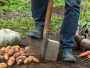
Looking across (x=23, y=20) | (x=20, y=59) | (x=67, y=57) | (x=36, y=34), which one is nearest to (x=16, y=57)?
(x=20, y=59)

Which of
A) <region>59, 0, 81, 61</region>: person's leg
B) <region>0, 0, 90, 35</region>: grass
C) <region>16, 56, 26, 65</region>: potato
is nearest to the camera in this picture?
<region>16, 56, 26, 65</region>: potato

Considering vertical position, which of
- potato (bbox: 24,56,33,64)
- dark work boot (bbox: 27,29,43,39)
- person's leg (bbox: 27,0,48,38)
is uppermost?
person's leg (bbox: 27,0,48,38)

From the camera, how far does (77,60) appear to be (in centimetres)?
187

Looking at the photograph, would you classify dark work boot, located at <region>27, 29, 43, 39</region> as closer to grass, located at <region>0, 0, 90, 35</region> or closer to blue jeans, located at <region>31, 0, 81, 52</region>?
blue jeans, located at <region>31, 0, 81, 52</region>

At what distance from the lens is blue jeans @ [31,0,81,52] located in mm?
1720

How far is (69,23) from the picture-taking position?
5.88 ft

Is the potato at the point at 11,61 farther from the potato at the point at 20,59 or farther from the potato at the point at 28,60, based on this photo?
the potato at the point at 28,60

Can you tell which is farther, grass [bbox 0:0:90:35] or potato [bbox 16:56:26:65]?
grass [bbox 0:0:90:35]

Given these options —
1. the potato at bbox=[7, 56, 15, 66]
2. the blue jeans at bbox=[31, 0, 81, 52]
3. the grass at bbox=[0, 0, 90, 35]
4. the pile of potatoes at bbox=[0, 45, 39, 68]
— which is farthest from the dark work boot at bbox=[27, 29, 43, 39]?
the grass at bbox=[0, 0, 90, 35]

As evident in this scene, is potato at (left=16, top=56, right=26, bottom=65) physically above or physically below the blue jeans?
below

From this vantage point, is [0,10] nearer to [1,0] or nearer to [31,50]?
[1,0]

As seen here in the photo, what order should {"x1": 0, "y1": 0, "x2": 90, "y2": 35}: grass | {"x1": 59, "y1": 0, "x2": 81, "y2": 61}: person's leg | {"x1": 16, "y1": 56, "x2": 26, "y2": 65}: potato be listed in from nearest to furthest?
1. {"x1": 16, "y1": 56, "x2": 26, "y2": 65}: potato
2. {"x1": 59, "y1": 0, "x2": 81, "y2": 61}: person's leg
3. {"x1": 0, "y1": 0, "x2": 90, "y2": 35}: grass

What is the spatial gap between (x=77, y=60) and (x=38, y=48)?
0.59 metres

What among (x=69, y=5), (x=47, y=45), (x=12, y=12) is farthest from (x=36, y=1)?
(x=12, y=12)
